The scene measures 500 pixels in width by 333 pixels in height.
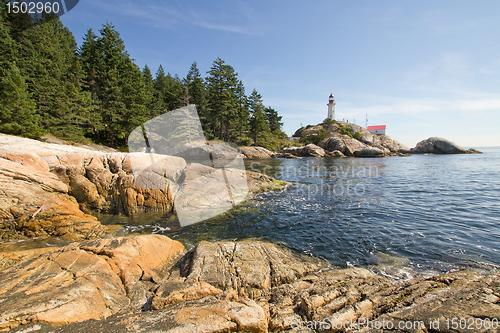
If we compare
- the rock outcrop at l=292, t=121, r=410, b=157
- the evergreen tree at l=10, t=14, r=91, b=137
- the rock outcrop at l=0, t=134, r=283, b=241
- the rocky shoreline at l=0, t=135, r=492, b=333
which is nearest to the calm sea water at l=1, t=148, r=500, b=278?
the rocky shoreline at l=0, t=135, r=492, b=333

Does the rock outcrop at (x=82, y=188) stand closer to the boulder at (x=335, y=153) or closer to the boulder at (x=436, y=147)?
the boulder at (x=335, y=153)

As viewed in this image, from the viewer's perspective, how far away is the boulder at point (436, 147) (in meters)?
69.6

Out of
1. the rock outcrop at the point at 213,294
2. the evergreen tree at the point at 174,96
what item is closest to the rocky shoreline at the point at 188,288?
the rock outcrop at the point at 213,294

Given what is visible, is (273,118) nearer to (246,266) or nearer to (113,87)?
(113,87)

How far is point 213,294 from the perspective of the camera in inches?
181

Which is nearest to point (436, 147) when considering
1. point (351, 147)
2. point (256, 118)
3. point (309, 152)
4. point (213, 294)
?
point (351, 147)

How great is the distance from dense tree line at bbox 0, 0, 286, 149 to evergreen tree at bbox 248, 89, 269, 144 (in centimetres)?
1320

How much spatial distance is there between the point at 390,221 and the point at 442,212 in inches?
148

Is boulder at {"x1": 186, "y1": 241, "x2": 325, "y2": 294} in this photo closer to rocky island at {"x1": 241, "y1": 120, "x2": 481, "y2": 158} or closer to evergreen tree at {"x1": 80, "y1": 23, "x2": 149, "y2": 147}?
evergreen tree at {"x1": 80, "y1": 23, "x2": 149, "y2": 147}

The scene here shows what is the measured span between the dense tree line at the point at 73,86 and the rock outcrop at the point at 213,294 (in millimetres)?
22644

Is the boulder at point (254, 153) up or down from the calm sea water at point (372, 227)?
up

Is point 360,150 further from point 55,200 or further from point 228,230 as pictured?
point 55,200

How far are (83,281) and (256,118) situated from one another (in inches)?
2380

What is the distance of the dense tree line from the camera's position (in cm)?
2011
